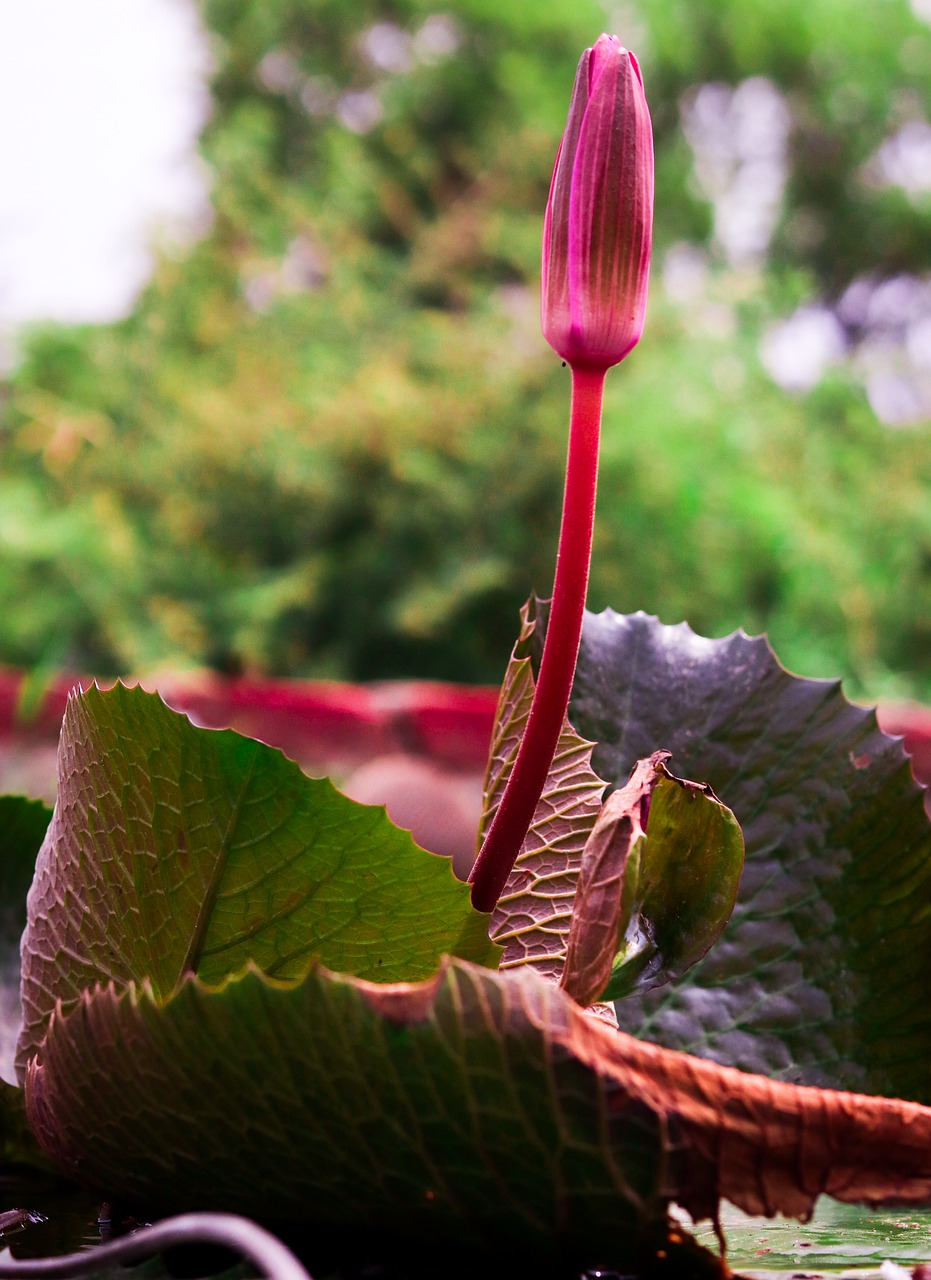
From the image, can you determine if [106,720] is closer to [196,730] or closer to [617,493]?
[196,730]

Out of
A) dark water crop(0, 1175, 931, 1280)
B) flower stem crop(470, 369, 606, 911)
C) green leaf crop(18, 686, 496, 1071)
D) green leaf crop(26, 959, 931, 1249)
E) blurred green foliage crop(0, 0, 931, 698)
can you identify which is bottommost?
dark water crop(0, 1175, 931, 1280)

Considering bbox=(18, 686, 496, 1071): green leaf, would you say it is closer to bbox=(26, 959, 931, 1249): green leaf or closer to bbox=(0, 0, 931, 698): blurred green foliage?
bbox=(26, 959, 931, 1249): green leaf

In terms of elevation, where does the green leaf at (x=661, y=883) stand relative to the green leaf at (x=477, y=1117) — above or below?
above

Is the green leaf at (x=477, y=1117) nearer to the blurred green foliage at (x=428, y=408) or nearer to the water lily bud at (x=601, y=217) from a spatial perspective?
the water lily bud at (x=601, y=217)

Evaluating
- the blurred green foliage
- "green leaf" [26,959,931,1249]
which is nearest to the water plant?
"green leaf" [26,959,931,1249]

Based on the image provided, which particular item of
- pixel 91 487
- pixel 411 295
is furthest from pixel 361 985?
pixel 411 295

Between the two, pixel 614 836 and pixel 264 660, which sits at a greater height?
pixel 264 660

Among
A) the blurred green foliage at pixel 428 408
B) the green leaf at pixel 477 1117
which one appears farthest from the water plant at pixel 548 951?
the blurred green foliage at pixel 428 408

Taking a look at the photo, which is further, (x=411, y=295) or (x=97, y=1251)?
(x=411, y=295)
